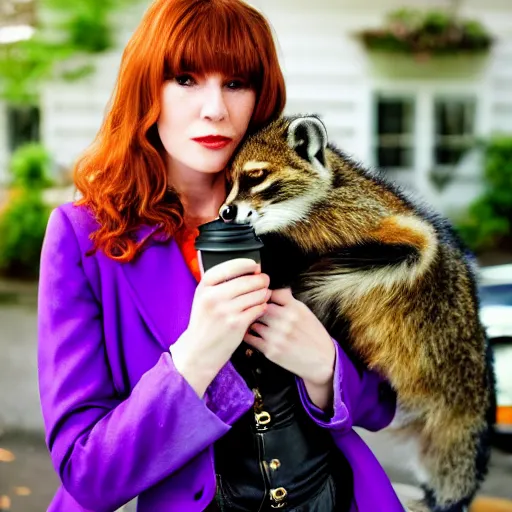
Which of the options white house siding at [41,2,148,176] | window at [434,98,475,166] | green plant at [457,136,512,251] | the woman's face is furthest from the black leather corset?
window at [434,98,475,166]

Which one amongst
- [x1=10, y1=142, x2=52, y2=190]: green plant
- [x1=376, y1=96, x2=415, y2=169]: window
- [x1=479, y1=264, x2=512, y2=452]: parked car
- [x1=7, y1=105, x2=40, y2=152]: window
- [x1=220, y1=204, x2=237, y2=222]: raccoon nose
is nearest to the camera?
[x1=220, y1=204, x2=237, y2=222]: raccoon nose

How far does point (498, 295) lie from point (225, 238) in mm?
2719

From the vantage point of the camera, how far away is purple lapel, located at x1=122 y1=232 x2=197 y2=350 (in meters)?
1.25

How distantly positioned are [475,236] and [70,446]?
361 inches

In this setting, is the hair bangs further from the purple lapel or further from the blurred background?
the blurred background

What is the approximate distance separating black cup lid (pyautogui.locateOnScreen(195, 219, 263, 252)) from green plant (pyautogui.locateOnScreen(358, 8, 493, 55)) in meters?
9.38

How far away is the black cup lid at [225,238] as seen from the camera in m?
1.10

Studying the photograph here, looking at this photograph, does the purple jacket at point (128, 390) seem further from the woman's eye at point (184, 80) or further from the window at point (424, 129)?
the window at point (424, 129)

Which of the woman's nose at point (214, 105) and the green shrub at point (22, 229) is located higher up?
the woman's nose at point (214, 105)

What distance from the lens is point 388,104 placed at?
34.8ft

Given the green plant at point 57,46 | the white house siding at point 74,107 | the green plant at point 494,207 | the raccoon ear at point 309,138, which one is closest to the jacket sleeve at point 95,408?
the raccoon ear at point 309,138

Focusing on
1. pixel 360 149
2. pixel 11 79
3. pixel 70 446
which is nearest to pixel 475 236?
pixel 360 149

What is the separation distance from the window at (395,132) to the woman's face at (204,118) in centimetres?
947

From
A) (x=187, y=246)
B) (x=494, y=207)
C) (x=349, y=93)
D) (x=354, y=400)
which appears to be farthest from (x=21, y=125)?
(x=354, y=400)
